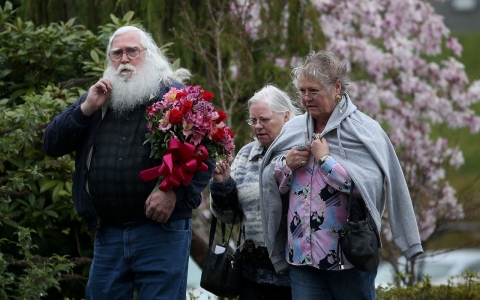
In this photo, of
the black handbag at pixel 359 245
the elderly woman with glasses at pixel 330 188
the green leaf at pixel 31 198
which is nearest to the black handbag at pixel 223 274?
the elderly woman with glasses at pixel 330 188

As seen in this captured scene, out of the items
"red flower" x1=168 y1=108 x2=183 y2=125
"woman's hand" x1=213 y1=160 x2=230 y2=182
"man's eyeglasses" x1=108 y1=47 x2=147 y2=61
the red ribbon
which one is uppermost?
"man's eyeglasses" x1=108 y1=47 x2=147 y2=61

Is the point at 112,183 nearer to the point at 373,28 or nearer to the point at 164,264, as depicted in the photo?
the point at 164,264

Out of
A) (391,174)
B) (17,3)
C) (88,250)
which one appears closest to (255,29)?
(17,3)

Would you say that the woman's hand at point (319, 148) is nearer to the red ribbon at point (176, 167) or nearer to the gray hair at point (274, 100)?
the red ribbon at point (176, 167)

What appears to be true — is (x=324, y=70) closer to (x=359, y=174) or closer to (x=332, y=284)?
(x=359, y=174)

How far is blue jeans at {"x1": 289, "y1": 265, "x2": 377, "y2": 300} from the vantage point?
15.8ft

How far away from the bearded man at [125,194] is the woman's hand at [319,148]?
585 millimetres

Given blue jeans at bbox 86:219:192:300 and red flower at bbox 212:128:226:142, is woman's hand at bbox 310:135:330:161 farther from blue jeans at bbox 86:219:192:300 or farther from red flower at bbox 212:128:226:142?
blue jeans at bbox 86:219:192:300

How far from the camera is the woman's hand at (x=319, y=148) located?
4801mm

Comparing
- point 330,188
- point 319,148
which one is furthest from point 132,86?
point 330,188

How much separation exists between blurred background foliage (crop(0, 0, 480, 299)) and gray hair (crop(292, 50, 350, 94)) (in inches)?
82.9

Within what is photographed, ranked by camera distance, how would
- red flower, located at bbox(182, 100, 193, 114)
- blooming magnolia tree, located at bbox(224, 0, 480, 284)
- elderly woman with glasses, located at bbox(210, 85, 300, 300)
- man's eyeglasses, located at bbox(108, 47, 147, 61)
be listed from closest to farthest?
1. red flower, located at bbox(182, 100, 193, 114)
2. man's eyeglasses, located at bbox(108, 47, 147, 61)
3. elderly woman with glasses, located at bbox(210, 85, 300, 300)
4. blooming magnolia tree, located at bbox(224, 0, 480, 284)

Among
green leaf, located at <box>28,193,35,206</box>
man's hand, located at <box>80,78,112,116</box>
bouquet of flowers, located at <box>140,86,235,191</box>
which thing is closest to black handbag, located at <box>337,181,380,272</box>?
bouquet of flowers, located at <box>140,86,235,191</box>

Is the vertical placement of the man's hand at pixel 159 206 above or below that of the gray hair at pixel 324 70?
below
